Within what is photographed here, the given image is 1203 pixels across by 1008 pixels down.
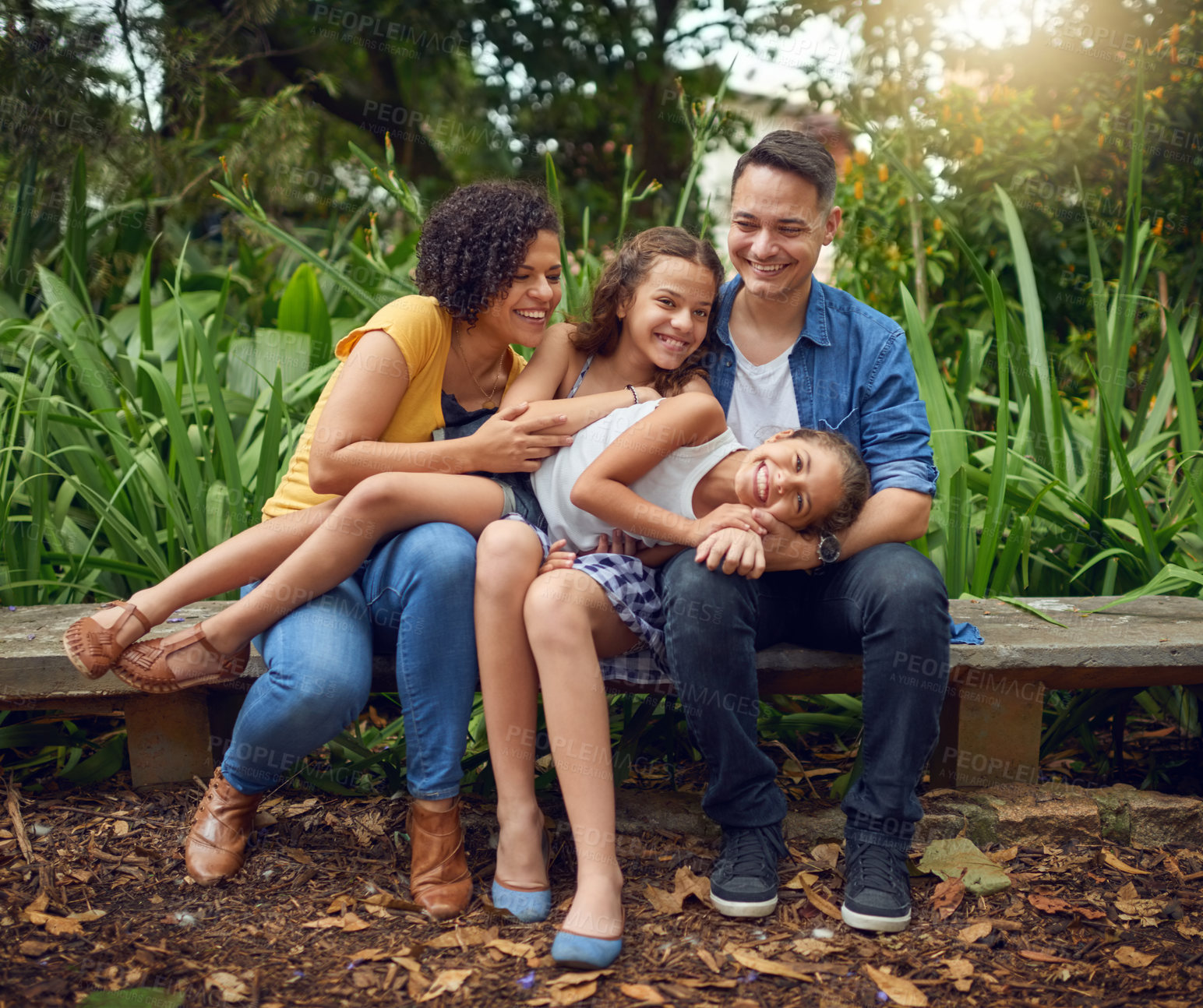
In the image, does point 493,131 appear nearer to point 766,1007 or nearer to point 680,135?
point 680,135

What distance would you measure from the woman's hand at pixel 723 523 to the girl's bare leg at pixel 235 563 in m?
0.66

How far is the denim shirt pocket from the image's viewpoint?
6.40ft

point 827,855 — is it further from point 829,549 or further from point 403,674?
point 403,674

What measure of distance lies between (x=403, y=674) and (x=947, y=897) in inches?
40.6

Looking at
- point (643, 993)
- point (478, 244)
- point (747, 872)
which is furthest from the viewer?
point (478, 244)

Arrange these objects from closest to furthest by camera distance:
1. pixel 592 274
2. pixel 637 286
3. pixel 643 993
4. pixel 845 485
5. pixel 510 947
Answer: pixel 643 993 < pixel 510 947 < pixel 845 485 < pixel 637 286 < pixel 592 274

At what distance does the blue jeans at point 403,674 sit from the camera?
5.40ft

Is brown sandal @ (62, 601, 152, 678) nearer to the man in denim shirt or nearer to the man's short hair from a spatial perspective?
the man in denim shirt

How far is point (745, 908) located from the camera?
5.35 ft

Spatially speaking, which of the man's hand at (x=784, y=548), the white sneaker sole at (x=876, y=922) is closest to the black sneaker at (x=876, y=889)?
the white sneaker sole at (x=876, y=922)

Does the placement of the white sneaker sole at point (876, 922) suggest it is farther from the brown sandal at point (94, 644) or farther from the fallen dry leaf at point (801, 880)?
the brown sandal at point (94, 644)

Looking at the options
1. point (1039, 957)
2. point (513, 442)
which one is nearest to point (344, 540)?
point (513, 442)

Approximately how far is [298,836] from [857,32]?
341 cm

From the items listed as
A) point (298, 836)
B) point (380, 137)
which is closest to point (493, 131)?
point (380, 137)
